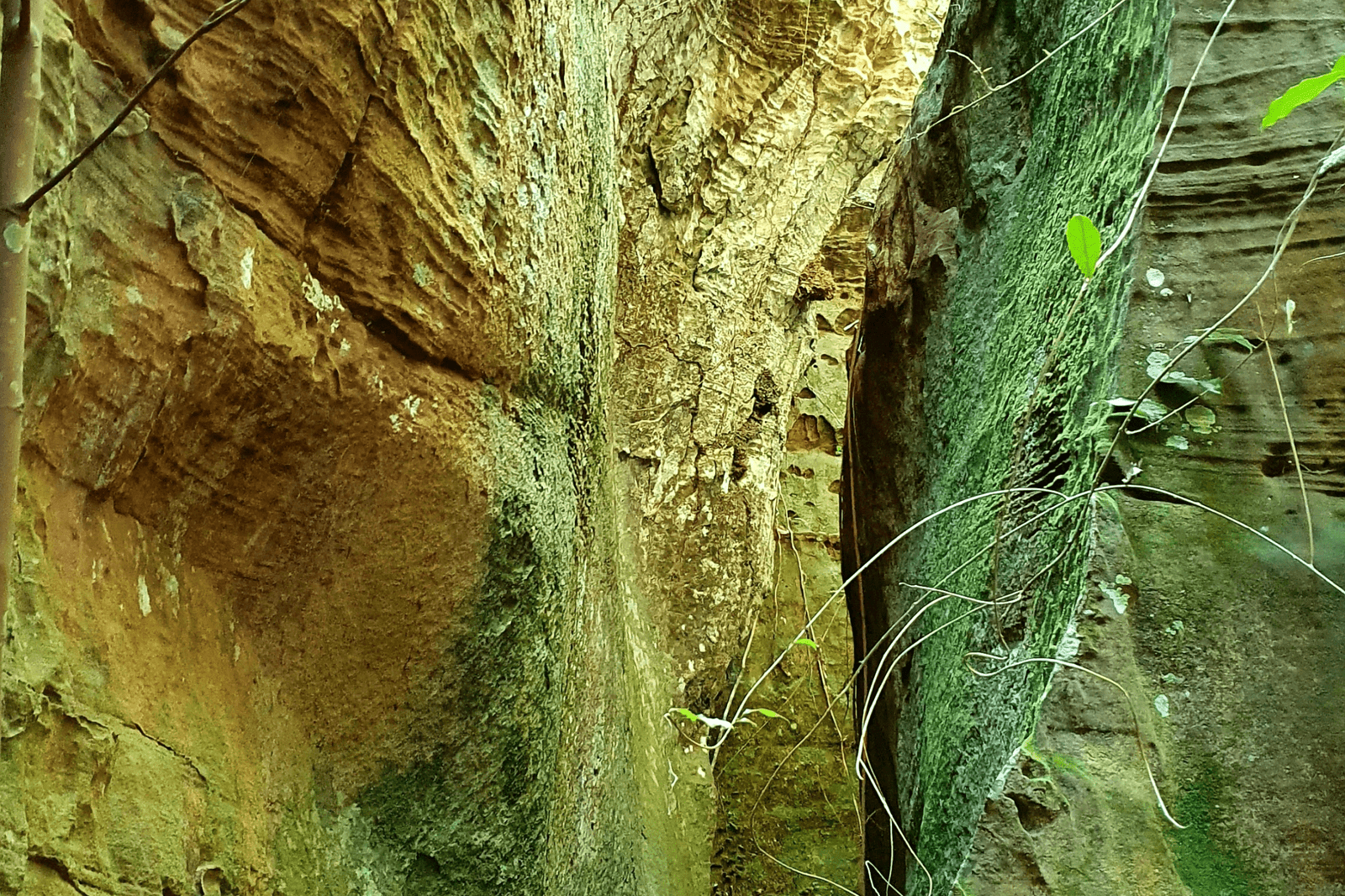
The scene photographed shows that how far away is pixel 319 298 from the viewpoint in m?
1.70

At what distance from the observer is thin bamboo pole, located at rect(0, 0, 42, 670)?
2.72ft

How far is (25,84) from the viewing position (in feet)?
2.83

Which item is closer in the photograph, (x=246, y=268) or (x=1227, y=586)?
(x=1227, y=586)

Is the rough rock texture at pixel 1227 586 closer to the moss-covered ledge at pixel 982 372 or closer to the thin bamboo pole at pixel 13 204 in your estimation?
the moss-covered ledge at pixel 982 372

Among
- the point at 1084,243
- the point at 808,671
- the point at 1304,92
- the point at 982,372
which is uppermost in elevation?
the point at 1304,92

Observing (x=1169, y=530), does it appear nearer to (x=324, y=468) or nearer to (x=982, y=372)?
(x=982, y=372)

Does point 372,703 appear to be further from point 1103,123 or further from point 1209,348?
point 1103,123

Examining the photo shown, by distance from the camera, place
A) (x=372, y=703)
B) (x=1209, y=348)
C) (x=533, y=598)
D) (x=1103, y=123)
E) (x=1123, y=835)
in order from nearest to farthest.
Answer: (x=1123, y=835)
(x=1209, y=348)
(x=1103, y=123)
(x=372, y=703)
(x=533, y=598)

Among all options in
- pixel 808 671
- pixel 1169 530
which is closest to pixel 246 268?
pixel 1169 530

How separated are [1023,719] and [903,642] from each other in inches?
33.6

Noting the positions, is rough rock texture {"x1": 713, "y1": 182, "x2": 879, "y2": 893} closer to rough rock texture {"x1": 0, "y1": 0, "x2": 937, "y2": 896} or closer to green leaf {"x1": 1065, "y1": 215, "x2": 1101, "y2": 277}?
rough rock texture {"x1": 0, "y1": 0, "x2": 937, "y2": 896}

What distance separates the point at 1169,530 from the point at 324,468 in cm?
123

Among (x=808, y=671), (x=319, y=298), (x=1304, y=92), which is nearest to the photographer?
(x=1304, y=92)

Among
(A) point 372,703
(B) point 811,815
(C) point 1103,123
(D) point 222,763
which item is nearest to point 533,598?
(A) point 372,703
